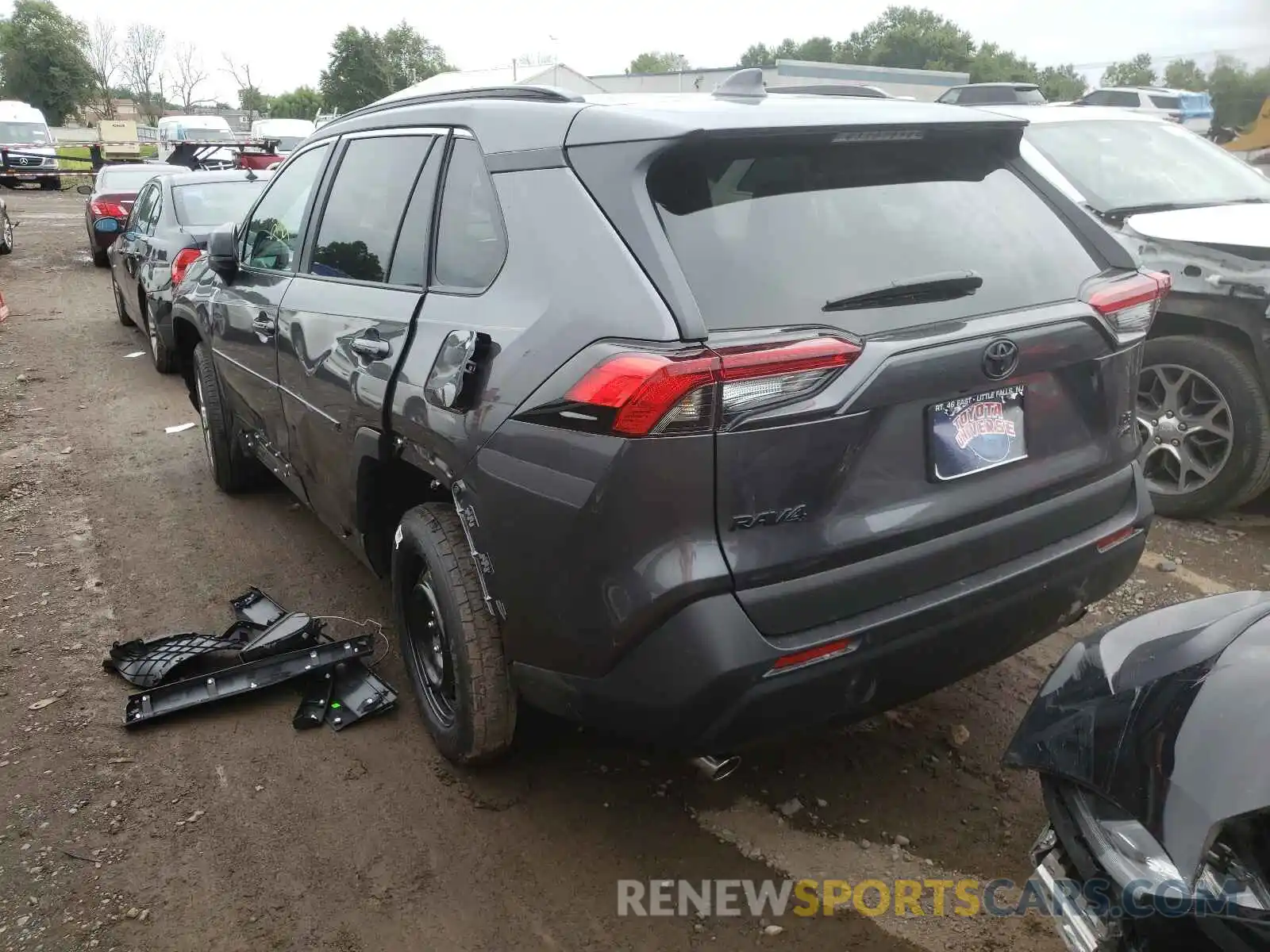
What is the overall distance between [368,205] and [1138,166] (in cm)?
445

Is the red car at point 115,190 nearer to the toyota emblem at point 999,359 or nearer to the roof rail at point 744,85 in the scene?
the roof rail at point 744,85

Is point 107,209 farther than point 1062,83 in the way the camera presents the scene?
No

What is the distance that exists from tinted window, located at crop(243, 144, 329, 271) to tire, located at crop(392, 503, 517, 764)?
1555 mm

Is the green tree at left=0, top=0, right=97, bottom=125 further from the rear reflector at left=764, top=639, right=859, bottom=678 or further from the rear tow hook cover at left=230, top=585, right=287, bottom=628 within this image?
the rear reflector at left=764, top=639, right=859, bottom=678

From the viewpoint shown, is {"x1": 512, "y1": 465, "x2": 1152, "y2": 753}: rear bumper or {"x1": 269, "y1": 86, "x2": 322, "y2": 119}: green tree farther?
{"x1": 269, "y1": 86, "x2": 322, "y2": 119}: green tree

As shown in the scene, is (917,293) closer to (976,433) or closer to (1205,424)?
(976,433)

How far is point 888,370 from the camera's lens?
2109mm

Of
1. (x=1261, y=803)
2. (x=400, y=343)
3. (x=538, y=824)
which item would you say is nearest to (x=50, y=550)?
(x=400, y=343)

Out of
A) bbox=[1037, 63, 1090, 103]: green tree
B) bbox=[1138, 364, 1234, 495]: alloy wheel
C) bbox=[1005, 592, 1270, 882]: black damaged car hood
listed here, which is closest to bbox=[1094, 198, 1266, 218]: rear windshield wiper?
bbox=[1138, 364, 1234, 495]: alloy wheel

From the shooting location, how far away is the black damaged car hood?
156 cm

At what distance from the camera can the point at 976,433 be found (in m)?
2.32

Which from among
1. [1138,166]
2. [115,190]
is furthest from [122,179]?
[1138,166]

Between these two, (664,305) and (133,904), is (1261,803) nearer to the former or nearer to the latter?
(664,305)

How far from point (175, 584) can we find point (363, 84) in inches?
2633
